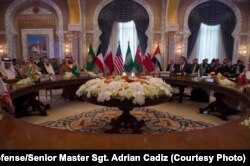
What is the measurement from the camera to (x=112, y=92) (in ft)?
13.0

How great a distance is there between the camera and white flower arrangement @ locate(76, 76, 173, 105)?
3.87 metres

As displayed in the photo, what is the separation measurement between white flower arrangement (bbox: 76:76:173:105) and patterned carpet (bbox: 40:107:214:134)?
0.95 metres

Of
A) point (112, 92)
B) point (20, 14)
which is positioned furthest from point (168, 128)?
point (20, 14)

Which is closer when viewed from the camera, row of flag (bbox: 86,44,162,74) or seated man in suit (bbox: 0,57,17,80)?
seated man in suit (bbox: 0,57,17,80)

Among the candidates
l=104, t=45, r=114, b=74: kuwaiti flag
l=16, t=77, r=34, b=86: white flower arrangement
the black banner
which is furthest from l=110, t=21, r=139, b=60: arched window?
the black banner

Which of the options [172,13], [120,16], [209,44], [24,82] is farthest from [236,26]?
[24,82]

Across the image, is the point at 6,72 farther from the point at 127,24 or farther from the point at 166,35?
the point at 166,35

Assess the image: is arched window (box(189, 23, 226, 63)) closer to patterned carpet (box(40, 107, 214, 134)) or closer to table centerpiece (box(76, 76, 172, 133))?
patterned carpet (box(40, 107, 214, 134))

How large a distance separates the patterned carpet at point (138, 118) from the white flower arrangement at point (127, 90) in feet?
3.11

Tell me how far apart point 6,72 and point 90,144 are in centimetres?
516

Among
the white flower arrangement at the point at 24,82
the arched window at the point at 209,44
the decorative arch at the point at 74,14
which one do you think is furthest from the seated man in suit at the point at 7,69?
the arched window at the point at 209,44

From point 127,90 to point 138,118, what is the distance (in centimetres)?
174

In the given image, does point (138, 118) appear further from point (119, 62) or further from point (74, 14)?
point (74, 14)

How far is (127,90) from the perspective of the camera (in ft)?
12.9
